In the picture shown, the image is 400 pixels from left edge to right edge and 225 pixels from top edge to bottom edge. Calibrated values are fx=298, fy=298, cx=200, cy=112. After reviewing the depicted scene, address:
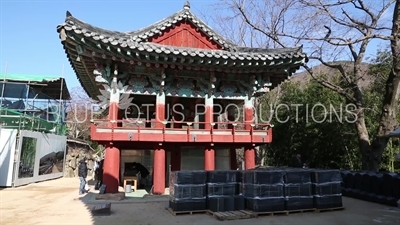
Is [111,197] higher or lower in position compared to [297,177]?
lower

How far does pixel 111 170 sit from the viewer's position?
11.2 metres

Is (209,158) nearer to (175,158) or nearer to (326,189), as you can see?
(175,158)

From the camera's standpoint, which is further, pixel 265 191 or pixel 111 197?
pixel 111 197

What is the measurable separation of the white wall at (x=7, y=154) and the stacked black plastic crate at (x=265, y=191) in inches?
544

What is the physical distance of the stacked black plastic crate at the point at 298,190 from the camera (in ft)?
27.9

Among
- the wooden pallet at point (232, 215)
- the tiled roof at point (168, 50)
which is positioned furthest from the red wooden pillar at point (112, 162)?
the wooden pallet at point (232, 215)

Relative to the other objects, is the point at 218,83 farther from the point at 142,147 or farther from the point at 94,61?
the point at 94,61

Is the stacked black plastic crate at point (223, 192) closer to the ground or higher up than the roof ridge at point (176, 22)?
closer to the ground

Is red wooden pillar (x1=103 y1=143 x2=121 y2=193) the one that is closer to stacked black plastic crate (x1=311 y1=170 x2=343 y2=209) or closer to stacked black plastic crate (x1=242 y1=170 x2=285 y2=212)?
stacked black plastic crate (x1=242 y1=170 x2=285 y2=212)

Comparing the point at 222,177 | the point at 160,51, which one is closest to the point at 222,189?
the point at 222,177

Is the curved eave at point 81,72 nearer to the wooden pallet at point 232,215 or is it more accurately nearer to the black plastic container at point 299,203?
the wooden pallet at point 232,215

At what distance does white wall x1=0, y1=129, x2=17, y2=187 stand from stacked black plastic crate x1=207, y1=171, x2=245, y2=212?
42.1ft

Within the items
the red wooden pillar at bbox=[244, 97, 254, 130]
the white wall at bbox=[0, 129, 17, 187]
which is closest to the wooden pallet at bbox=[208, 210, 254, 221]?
the red wooden pillar at bbox=[244, 97, 254, 130]

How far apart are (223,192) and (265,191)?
47.0 inches
